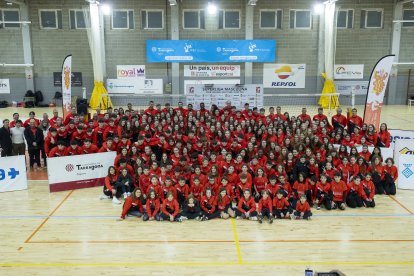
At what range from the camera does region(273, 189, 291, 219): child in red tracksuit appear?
865 cm

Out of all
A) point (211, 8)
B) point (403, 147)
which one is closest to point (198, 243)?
point (403, 147)

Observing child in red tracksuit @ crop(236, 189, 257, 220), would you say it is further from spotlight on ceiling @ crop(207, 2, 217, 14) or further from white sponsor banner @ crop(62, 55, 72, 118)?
spotlight on ceiling @ crop(207, 2, 217, 14)

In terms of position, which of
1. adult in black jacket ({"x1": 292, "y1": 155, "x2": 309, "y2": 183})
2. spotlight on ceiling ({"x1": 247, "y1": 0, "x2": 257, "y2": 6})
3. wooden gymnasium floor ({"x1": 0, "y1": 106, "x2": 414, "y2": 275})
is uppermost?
spotlight on ceiling ({"x1": 247, "y1": 0, "x2": 257, "y2": 6})

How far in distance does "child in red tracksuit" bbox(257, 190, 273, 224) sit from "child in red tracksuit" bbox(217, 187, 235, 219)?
2.13 feet

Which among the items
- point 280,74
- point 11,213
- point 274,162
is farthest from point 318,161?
point 280,74

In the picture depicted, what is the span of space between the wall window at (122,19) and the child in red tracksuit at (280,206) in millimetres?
19949

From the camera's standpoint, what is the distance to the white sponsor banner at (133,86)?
2561 centimetres

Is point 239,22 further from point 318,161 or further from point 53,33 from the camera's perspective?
point 318,161

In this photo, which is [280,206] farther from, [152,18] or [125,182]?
[152,18]

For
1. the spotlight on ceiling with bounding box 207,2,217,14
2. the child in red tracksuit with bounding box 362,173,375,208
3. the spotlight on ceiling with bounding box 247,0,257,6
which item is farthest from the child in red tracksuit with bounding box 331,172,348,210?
the spotlight on ceiling with bounding box 207,2,217,14

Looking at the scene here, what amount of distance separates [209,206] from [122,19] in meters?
19.9

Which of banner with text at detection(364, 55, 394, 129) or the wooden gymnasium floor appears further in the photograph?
banner with text at detection(364, 55, 394, 129)

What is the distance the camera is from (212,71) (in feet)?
84.4

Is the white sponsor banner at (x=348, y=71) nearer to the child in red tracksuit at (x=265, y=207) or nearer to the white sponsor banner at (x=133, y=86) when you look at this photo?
the white sponsor banner at (x=133, y=86)
